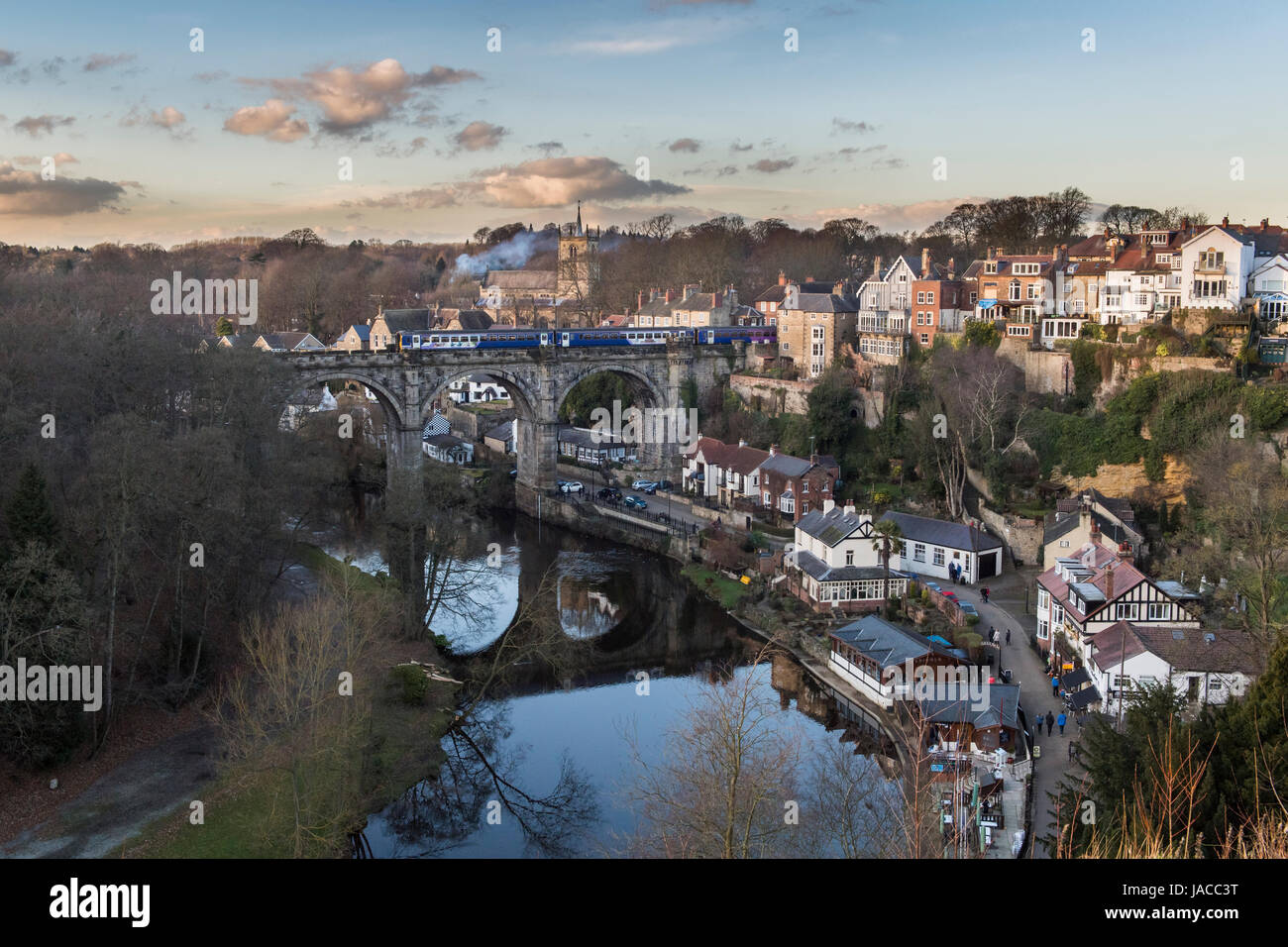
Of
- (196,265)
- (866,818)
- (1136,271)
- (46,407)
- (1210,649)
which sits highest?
(196,265)

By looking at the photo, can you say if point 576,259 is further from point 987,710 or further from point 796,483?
point 987,710

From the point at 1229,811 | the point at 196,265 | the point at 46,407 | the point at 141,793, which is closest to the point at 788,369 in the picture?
the point at 46,407

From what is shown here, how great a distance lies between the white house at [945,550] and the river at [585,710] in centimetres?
492

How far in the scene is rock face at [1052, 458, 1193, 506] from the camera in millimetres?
26250

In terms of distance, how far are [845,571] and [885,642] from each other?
415 cm

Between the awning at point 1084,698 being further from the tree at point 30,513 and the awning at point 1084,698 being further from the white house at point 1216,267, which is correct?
the white house at point 1216,267

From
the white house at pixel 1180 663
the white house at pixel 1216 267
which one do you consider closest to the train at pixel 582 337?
the white house at pixel 1216 267

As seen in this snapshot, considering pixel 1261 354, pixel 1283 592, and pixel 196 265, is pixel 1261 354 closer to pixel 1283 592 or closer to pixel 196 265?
pixel 1283 592

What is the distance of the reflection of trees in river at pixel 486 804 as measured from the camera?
14945 mm

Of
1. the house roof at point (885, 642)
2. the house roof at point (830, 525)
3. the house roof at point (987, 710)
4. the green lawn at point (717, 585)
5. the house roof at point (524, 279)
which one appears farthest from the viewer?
the house roof at point (524, 279)

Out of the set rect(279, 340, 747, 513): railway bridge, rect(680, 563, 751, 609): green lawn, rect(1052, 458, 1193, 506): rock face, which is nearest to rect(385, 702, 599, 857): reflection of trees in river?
rect(680, 563, 751, 609): green lawn

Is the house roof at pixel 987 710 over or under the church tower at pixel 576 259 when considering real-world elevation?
under

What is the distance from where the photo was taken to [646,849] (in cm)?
1220

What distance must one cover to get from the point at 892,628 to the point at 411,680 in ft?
29.8
